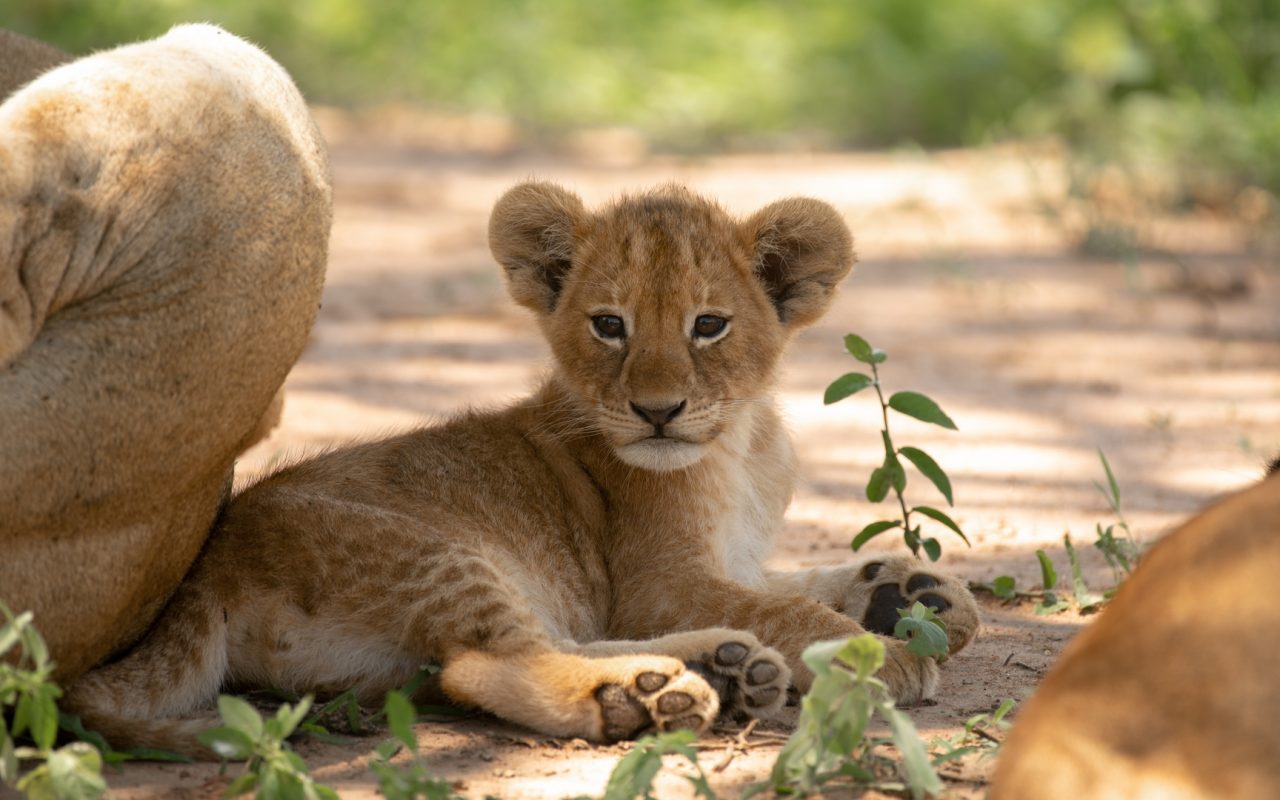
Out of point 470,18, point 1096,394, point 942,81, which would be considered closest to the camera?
point 1096,394

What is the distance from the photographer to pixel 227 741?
306 cm

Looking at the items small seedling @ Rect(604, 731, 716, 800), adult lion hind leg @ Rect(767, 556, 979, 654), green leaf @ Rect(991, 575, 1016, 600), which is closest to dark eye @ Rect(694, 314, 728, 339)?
adult lion hind leg @ Rect(767, 556, 979, 654)

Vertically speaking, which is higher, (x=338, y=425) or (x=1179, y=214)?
(x=1179, y=214)

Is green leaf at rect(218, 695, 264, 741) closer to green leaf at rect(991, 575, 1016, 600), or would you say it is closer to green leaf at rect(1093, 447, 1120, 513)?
green leaf at rect(991, 575, 1016, 600)

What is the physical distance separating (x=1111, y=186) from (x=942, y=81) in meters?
2.43

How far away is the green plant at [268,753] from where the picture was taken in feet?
9.68

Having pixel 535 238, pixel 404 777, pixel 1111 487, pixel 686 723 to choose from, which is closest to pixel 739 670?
pixel 686 723

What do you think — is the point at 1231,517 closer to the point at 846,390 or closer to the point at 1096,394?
the point at 846,390

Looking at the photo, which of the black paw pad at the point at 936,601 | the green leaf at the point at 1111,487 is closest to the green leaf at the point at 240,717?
the black paw pad at the point at 936,601

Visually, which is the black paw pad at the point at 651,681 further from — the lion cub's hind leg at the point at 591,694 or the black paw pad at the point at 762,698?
the black paw pad at the point at 762,698

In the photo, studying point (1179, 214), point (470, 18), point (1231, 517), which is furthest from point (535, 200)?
point (470, 18)

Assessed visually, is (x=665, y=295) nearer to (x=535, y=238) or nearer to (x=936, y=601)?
(x=535, y=238)

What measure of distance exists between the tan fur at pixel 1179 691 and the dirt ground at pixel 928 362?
784 millimetres

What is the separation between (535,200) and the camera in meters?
4.76
